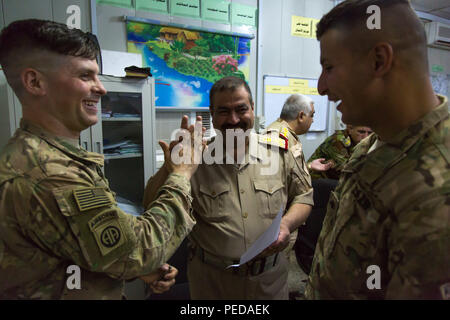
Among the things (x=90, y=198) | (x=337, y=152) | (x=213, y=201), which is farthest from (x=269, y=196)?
(x=337, y=152)

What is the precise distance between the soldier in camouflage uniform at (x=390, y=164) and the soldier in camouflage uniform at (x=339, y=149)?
189 centimetres

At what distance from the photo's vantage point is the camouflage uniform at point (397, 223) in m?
0.49

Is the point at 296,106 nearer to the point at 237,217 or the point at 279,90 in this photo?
the point at 279,90

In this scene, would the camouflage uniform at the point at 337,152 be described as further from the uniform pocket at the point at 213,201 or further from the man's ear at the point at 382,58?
the man's ear at the point at 382,58

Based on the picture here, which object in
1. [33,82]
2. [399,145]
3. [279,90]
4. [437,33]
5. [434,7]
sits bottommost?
[399,145]

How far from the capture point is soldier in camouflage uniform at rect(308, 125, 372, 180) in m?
2.46

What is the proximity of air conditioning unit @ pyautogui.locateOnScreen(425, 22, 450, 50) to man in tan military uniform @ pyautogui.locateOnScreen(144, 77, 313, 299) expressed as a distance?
12.7ft

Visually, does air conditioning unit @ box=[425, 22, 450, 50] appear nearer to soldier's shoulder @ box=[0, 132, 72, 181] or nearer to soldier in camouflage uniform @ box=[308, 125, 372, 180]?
soldier in camouflage uniform @ box=[308, 125, 372, 180]

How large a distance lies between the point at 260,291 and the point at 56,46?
123 cm

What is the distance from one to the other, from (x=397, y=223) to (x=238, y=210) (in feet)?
2.55

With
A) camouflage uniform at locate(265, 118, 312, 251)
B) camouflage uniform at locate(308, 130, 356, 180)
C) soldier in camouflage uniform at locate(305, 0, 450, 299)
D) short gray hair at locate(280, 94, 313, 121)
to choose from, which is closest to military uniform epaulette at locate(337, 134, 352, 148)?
Answer: camouflage uniform at locate(308, 130, 356, 180)

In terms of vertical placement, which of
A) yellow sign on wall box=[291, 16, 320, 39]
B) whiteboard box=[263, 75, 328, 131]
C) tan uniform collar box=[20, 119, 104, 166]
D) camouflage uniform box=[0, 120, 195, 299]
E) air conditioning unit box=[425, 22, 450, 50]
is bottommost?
camouflage uniform box=[0, 120, 195, 299]

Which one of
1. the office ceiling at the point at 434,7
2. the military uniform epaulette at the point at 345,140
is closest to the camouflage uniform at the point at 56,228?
the military uniform epaulette at the point at 345,140

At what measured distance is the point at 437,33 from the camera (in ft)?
12.1
